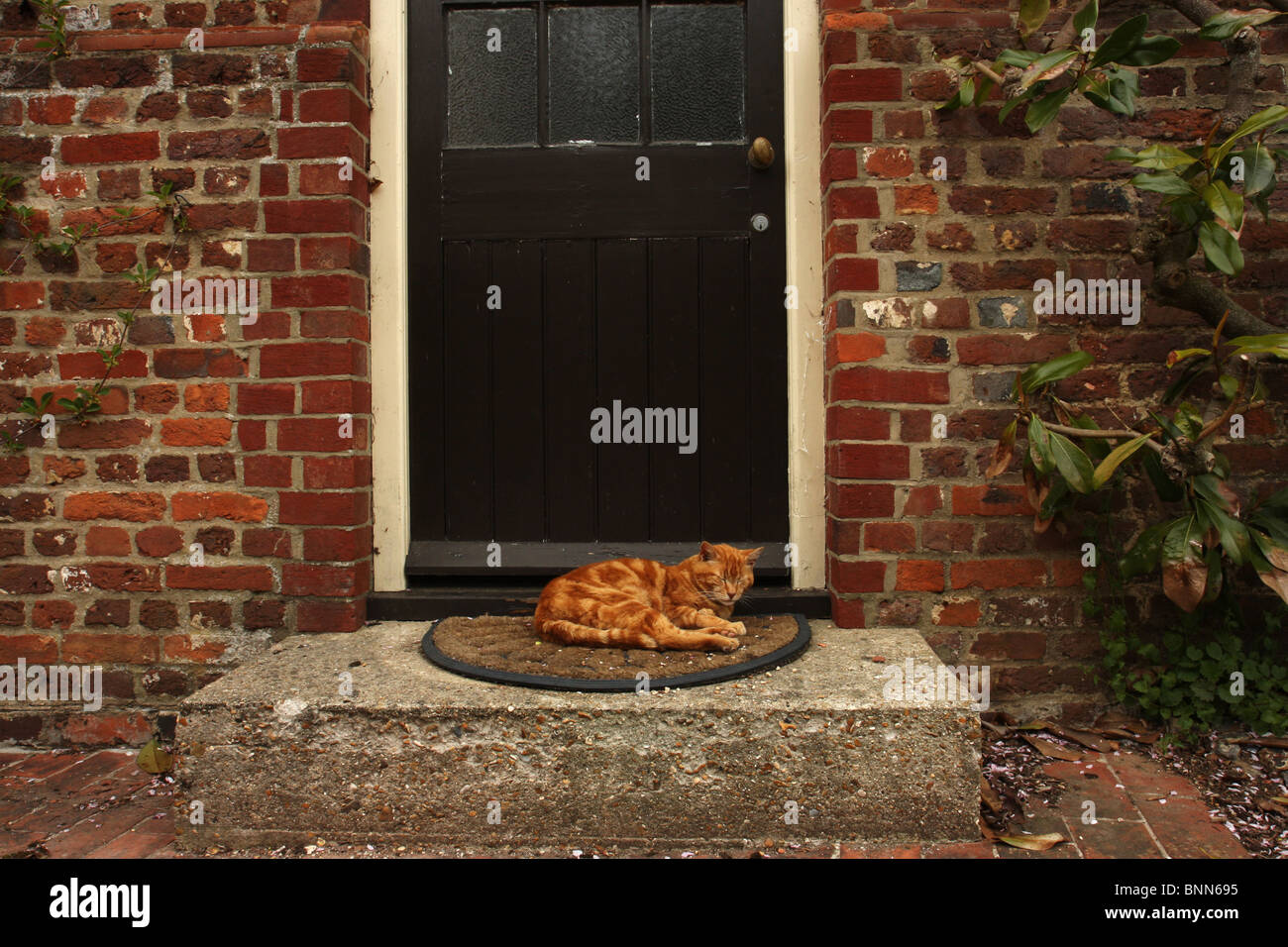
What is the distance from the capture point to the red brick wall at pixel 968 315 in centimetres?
255

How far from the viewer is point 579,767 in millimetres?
2033

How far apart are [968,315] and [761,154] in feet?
2.78

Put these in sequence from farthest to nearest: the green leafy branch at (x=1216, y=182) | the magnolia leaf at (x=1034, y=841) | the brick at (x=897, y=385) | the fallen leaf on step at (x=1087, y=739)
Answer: the brick at (x=897, y=385)
the fallen leaf on step at (x=1087, y=739)
the green leafy branch at (x=1216, y=182)
the magnolia leaf at (x=1034, y=841)

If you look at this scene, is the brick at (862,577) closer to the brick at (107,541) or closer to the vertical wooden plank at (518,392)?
the vertical wooden plank at (518,392)

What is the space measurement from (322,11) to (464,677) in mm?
2144

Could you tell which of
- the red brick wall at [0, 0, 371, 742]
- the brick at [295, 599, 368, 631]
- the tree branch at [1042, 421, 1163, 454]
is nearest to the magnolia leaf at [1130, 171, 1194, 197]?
the tree branch at [1042, 421, 1163, 454]

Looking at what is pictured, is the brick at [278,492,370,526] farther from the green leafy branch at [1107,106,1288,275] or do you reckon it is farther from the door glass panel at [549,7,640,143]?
the green leafy branch at [1107,106,1288,275]

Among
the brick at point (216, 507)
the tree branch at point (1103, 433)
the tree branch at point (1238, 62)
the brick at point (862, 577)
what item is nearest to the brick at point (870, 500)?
the brick at point (862, 577)

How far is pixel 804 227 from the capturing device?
2773mm

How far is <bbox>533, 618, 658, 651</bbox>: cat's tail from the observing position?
2.29m

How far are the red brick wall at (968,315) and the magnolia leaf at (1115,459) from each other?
382mm

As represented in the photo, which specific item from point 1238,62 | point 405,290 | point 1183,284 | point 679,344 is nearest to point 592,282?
point 679,344

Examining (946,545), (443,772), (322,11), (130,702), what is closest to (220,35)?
(322,11)

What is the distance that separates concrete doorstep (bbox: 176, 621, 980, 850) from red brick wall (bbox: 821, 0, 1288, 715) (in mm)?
629
